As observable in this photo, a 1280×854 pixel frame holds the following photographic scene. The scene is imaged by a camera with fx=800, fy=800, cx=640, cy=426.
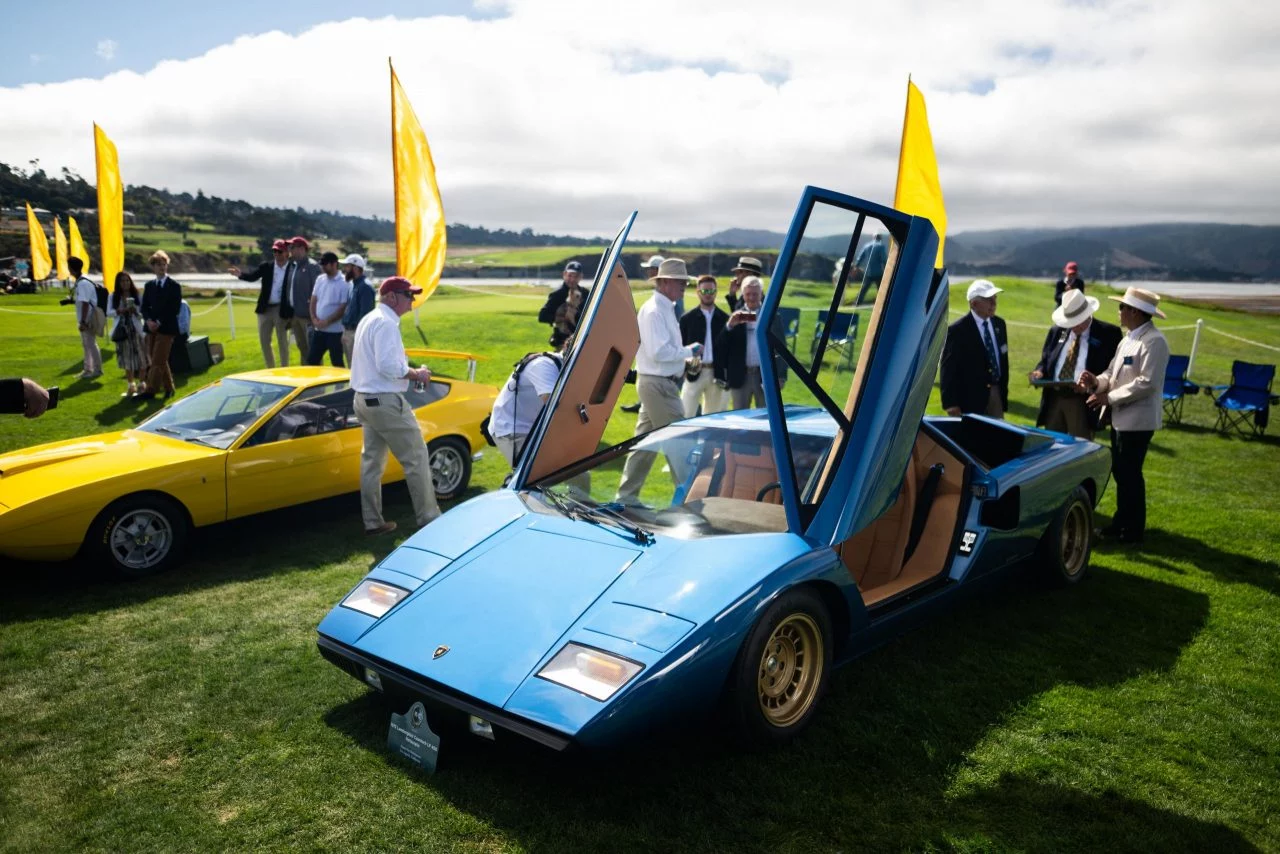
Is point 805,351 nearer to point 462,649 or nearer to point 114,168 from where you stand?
point 462,649

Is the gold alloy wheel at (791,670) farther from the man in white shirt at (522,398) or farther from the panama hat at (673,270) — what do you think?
the panama hat at (673,270)

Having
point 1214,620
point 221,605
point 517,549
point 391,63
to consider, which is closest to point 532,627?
point 517,549

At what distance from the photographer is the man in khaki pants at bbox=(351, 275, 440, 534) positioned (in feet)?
19.4

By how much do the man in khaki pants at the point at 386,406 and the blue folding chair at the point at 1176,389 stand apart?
10.5 meters

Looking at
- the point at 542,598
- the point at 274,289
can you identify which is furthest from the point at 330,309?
the point at 542,598

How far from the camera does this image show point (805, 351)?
3752mm

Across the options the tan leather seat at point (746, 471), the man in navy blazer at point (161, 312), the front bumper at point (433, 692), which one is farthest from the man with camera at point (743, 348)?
the man in navy blazer at point (161, 312)

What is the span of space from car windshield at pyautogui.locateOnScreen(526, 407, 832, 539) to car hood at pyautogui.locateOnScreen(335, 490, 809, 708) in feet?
0.58

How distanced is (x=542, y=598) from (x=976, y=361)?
5244 millimetres

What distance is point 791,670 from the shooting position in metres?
3.26

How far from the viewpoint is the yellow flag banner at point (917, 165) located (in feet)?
27.1

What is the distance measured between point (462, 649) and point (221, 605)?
2.71 metres

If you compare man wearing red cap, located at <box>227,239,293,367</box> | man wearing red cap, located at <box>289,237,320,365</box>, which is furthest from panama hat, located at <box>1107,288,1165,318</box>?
man wearing red cap, located at <box>227,239,293,367</box>

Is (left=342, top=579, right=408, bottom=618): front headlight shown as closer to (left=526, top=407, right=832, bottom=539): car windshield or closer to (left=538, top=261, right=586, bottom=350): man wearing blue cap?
(left=526, top=407, right=832, bottom=539): car windshield
